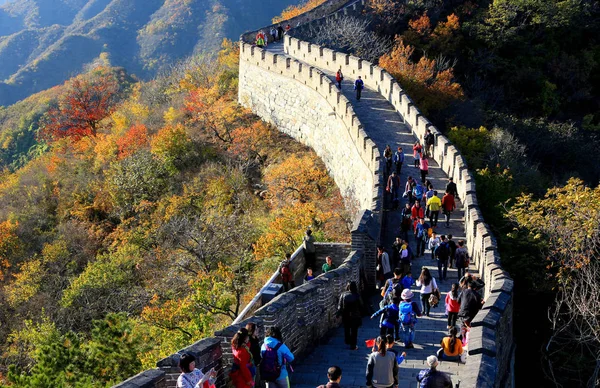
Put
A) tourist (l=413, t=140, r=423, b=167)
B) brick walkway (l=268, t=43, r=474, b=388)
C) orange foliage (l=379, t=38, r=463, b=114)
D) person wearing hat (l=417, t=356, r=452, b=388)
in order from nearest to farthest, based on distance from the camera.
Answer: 1. person wearing hat (l=417, t=356, r=452, b=388)
2. brick walkway (l=268, t=43, r=474, b=388)
3. tourist (l=413, t=140, r=423, b=167)
4. orange foliage (l=379, t=38, r=463, b=114)

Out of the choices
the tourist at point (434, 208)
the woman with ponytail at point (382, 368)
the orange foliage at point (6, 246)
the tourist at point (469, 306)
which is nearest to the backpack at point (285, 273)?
the tourist at point (469, 306)

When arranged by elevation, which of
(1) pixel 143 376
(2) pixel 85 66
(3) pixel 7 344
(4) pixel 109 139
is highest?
(2) pixel 85 66

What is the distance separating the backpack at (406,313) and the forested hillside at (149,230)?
5.42m

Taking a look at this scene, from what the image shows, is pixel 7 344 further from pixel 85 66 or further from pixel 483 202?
pixel 85 66

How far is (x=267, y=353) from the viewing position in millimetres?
7664

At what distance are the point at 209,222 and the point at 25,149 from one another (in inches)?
1847

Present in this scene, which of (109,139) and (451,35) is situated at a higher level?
(451,35)

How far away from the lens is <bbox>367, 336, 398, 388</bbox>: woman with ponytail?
7.57 m

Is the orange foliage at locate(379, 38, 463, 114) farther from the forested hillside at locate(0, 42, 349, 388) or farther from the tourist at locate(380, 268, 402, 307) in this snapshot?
the tourist at locate(380, 268, 402, 307)

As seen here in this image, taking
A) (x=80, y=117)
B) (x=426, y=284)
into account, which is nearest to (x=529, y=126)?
(x=426, y=284)

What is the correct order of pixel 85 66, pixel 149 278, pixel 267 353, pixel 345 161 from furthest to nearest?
1. pixel 85 66
2. pixel 149 278
3. pixel 345 161
4. pixel 267 353

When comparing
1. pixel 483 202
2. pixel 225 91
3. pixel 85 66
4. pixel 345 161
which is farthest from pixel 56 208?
pixel 85 66

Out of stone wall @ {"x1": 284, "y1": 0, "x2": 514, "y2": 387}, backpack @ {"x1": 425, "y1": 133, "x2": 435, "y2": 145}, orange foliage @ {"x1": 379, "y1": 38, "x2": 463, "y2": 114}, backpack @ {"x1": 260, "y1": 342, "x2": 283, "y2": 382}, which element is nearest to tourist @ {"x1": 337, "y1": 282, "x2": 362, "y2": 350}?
stone wall @ {"x1": 284, "y1": 0, "x2": 514, "y2": 387}

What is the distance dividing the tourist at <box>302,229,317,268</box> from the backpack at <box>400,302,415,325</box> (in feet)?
13.0
